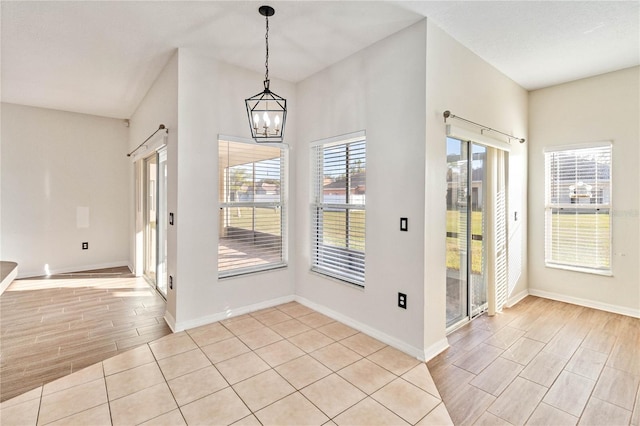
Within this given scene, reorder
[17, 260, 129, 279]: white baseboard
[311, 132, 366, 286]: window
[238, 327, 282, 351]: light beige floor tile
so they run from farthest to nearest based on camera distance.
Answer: [17, 260, 129, 279]: white baseboard, [311, 132, 366, 286]: window, [238, 327, 282, 351]: light beige floor tile

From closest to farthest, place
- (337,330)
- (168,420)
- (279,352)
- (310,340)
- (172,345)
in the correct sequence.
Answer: (168,420) → (279,352) → (172,345) → (310,340) → (337,330)

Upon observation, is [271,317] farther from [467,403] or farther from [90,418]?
[467,403]

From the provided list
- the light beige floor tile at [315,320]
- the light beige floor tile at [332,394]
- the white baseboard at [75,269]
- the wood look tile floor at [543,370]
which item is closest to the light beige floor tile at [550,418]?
the wood look tile floor at [543,370]

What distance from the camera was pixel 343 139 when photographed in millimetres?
3381

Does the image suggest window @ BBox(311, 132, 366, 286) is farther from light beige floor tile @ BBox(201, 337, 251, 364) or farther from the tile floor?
light beige floor tile @ BBox(201, 337, 251, 364)

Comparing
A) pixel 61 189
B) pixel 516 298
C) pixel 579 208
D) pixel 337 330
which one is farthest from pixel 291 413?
pixel 61 189

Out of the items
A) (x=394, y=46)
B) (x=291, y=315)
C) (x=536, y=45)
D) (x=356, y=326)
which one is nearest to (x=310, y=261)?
(x=291, y=315)

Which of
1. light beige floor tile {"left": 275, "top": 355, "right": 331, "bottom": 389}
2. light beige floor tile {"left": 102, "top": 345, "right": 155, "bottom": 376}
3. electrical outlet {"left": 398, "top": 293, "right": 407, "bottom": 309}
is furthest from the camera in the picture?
electrical outlet {"left": 398, "top": 293, "right": 407, "bottom": 309}

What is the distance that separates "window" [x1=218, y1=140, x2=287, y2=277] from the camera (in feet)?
11.5

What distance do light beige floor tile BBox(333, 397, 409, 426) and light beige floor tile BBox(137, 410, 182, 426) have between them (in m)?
0.95

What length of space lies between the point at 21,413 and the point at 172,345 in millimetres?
1046

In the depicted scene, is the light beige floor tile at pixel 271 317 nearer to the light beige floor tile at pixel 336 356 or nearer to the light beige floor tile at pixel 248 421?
the light beige floor tile at pixel 336 356

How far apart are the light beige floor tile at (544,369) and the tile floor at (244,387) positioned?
2.71 feet

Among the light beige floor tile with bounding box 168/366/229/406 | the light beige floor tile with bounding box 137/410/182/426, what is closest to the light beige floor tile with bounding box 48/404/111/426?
the light beige floor tile with bounding box 137/410/182/426
